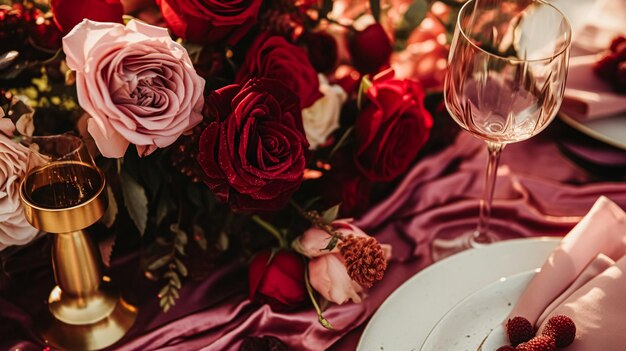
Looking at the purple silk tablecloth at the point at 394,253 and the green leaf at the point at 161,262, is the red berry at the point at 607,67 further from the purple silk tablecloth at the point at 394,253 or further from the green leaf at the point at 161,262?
the green leaf at the point at 161,262

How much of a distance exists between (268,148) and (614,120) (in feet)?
1.85

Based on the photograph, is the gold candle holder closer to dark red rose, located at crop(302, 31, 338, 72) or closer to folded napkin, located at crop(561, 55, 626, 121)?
dark red rose, located at crop(302, 31, 338, 72)

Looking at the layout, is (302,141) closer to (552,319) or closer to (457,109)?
(457,109)

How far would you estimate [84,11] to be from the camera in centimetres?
73

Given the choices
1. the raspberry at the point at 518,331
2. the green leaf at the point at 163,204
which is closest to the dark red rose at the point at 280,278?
the green leaf at the point at 163,204

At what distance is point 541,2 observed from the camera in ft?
2.71

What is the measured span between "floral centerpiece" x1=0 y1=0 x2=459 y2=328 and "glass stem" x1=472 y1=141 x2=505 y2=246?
0.29ft

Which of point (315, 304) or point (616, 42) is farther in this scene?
point (616, 42)

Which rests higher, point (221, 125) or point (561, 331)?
point (221, 125)

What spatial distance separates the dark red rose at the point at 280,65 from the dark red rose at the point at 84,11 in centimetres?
14

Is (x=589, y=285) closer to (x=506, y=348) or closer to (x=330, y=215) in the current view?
(x=506, y=348)

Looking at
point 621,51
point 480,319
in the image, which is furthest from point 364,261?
point 621,51

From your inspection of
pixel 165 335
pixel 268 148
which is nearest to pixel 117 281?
pixel 165 335

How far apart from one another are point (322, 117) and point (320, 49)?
0.10 meters
